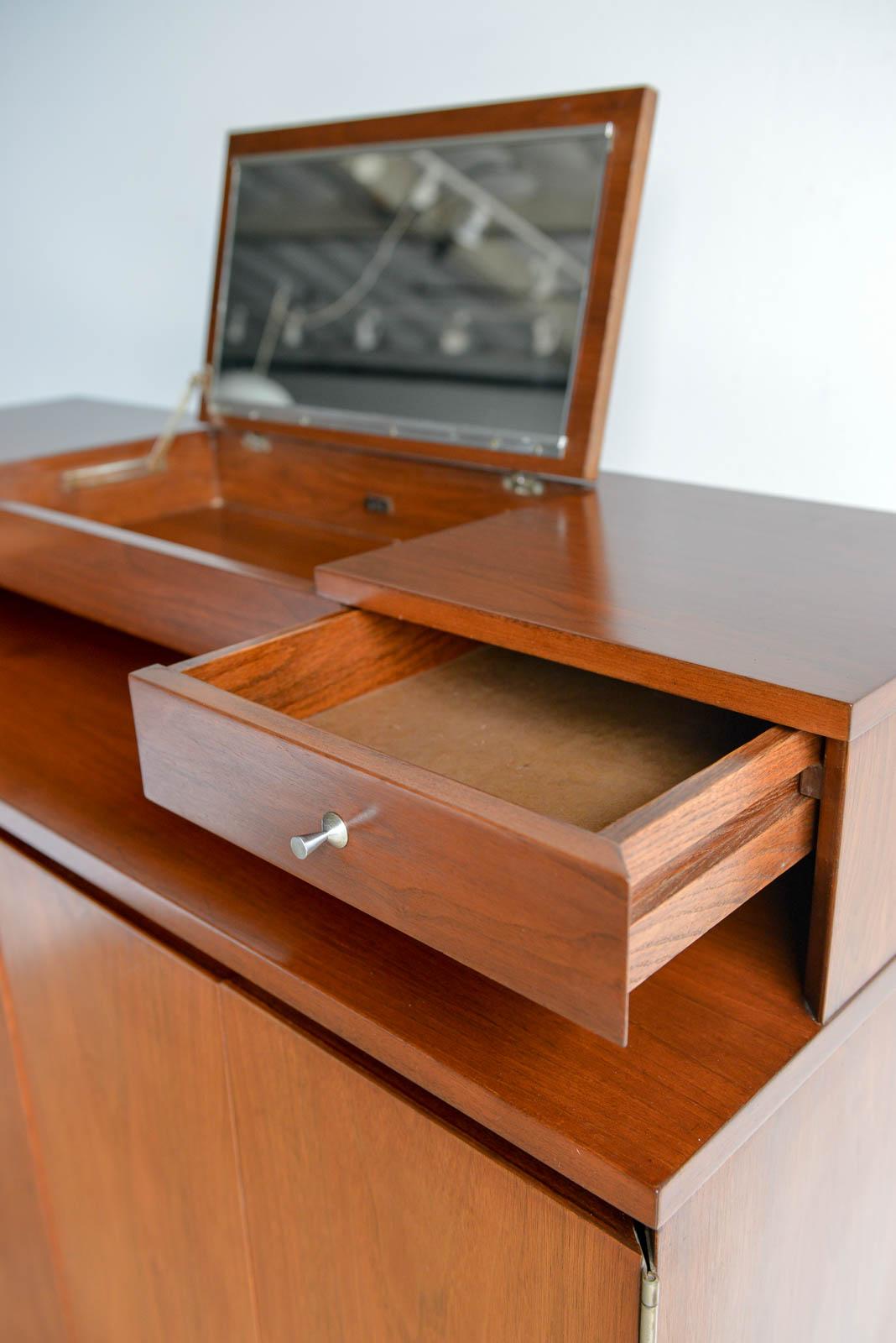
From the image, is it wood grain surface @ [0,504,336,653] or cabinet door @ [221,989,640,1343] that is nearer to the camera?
cabinet door @ [221,989,640,1343]

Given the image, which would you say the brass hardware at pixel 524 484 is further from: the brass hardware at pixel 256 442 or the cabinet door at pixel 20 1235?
the cabinet door at pixel 20 1235

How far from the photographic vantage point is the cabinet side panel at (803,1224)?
58cm

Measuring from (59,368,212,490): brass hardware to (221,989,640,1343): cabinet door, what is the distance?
718 mm

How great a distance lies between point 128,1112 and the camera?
91cm

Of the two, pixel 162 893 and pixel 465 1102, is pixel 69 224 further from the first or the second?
pixel 465 1102

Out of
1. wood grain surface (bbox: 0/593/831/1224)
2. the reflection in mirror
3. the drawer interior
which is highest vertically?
the reflection in mirror

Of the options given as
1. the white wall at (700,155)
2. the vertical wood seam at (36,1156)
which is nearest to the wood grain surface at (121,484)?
the white wall at (700,155)

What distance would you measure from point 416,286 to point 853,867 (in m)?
0.81

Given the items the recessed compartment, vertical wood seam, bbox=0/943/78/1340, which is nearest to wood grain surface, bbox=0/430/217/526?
the recessed compartment

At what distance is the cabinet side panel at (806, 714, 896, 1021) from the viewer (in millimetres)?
592

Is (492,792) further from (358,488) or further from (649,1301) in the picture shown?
(358,488)

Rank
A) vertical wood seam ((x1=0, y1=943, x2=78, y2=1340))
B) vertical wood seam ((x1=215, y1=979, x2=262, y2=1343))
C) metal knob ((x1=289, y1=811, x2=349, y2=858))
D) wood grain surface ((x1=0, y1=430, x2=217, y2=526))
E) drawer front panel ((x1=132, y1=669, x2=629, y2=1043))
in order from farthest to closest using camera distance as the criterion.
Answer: wood grain surface ((x1=0, y1=430, x2=217, y2=526)) < vertical wood seam ((x1=0, y1=943, x2=78, y2=1340)) < vertical wood seam ((x1=215, y1=979, x2=262, y2=1343)) < metal knob ((x1=289, y1=811, x2=349, y2=858)) < drawer front panel ((x1=132, y1=669, x2=629, y2=1043))

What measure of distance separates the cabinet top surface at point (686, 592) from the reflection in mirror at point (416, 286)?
0.58 feet

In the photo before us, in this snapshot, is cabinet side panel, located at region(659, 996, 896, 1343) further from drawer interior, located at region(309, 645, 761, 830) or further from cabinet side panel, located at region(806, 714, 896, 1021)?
drawer interior, located at region(309, 645, 761, 830)
